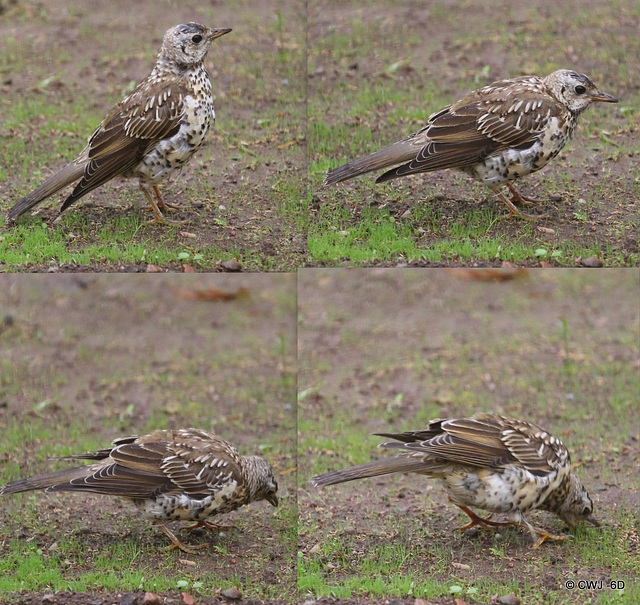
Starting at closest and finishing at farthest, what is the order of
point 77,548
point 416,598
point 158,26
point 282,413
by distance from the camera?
1. point 416,598
2. point 77,548
3. point 282,413
4. point 158,26

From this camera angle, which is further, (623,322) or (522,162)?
(623,322)

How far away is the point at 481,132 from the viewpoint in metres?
8.85

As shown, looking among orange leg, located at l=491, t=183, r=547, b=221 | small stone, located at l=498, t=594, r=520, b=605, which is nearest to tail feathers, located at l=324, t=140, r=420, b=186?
orange leg, located at l=491, t=183, r=547, b=221

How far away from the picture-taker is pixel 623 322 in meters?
11.1

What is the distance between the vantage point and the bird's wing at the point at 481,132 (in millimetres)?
8797

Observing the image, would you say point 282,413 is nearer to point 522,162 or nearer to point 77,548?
point 77,548

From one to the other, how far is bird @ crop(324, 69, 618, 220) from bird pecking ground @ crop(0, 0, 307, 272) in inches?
40.3

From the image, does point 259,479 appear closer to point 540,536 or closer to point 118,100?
point 540,536

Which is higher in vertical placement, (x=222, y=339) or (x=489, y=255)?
(x=489, y=255)

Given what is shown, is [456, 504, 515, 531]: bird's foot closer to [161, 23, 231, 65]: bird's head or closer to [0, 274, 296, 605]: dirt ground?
[0, 274, 296, 605]: dirt ground

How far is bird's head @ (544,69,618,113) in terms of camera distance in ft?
29.7

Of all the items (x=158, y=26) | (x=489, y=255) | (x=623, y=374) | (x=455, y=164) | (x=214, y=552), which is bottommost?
(x=214, y=552)

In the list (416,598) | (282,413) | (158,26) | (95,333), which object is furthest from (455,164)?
(158,26)

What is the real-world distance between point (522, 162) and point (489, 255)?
0.92m
